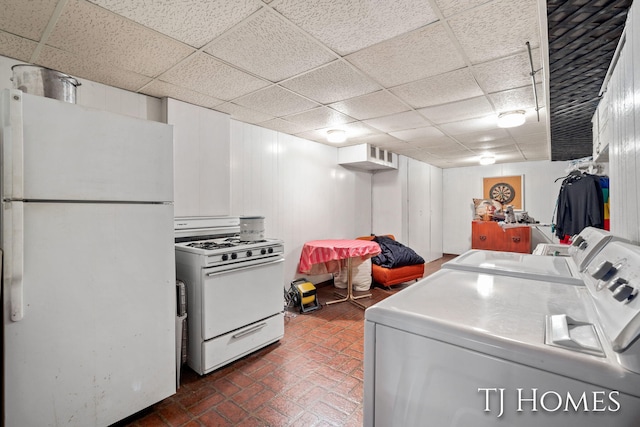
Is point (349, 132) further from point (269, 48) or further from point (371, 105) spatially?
point (269, 48)

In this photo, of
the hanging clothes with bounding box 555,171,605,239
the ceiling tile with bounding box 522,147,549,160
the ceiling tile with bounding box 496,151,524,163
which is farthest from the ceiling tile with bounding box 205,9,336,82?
the ceiling tile with bounding box 496,151,524,163

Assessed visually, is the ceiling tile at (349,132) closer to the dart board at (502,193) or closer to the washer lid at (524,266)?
the washer lid at (524,266)

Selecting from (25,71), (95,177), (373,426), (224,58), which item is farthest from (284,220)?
(373,426)

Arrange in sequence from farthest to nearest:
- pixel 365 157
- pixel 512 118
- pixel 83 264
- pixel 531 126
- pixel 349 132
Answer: pixel 365 157, pixel 349 132, pixel 531 126, pixel 512 118, pixel 83 264

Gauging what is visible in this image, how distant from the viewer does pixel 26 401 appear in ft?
4.53

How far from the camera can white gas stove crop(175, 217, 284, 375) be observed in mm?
2186

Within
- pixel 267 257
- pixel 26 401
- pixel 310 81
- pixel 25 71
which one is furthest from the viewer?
pixel 267 257

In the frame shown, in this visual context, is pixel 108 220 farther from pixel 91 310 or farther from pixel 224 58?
pixel 224 58

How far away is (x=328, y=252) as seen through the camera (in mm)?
3908

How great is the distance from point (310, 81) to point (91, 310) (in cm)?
221

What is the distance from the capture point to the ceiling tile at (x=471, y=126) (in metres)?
3.48

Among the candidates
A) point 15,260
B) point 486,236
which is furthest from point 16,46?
point 486,236

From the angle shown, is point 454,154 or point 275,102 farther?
point 454,154

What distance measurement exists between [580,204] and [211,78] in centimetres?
375
